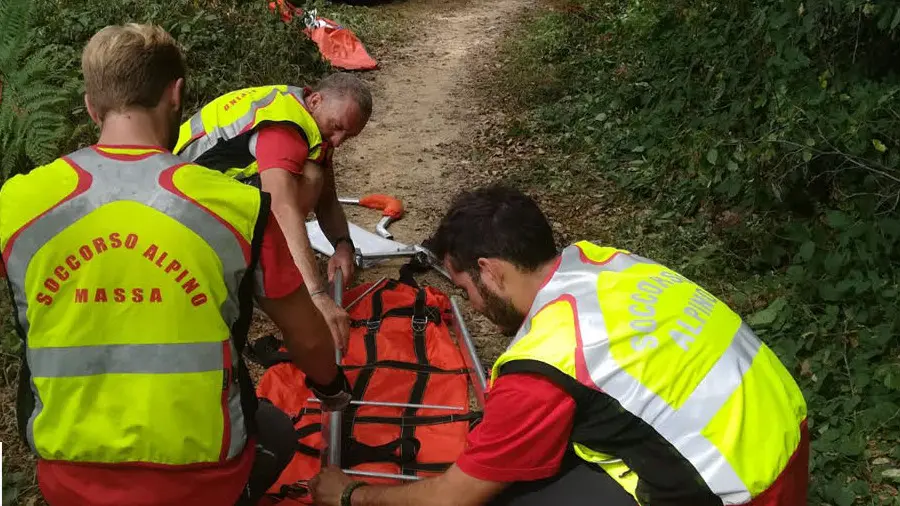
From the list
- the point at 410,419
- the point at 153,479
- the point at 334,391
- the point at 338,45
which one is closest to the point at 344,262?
the point at 410,419

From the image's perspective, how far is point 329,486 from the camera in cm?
235

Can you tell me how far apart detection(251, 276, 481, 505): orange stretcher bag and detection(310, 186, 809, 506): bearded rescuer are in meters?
0.98

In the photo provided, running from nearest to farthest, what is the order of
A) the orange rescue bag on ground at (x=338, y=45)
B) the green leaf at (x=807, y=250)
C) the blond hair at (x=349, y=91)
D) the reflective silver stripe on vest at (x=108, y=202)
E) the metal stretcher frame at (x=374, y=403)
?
the reflective silver stripe on vest at (x=108, y=202) → the metal stretcher frame at (x=374, y=403) → the blond hair at (x=349, y=91) → the green leaf at (x=807, y=250) → the orange rescue bag on ground at (x=338, y=45)

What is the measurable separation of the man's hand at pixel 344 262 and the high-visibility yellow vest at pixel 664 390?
2303mm

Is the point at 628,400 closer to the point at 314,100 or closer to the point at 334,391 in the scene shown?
the point at 334,391

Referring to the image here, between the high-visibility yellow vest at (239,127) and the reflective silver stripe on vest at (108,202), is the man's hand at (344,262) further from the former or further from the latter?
the reflective silver stripe on vest at (108,202)

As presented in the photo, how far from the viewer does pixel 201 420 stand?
1.71 metres

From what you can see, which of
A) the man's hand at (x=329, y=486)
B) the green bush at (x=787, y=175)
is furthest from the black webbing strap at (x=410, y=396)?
the green bush at (x=787, y=175)

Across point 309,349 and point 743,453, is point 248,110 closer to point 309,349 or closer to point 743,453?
point 309,349

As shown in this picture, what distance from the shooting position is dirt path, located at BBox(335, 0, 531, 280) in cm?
557

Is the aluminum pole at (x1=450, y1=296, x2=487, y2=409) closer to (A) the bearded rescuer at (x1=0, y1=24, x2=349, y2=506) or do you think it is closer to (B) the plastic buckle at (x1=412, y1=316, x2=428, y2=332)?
(B) the plastic buckle at (x1=412, y1=316, x2=428, y2=332)

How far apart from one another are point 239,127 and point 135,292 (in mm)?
1861

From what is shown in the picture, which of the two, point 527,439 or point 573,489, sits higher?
point 527,439

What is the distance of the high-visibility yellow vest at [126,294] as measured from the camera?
1550 mm
